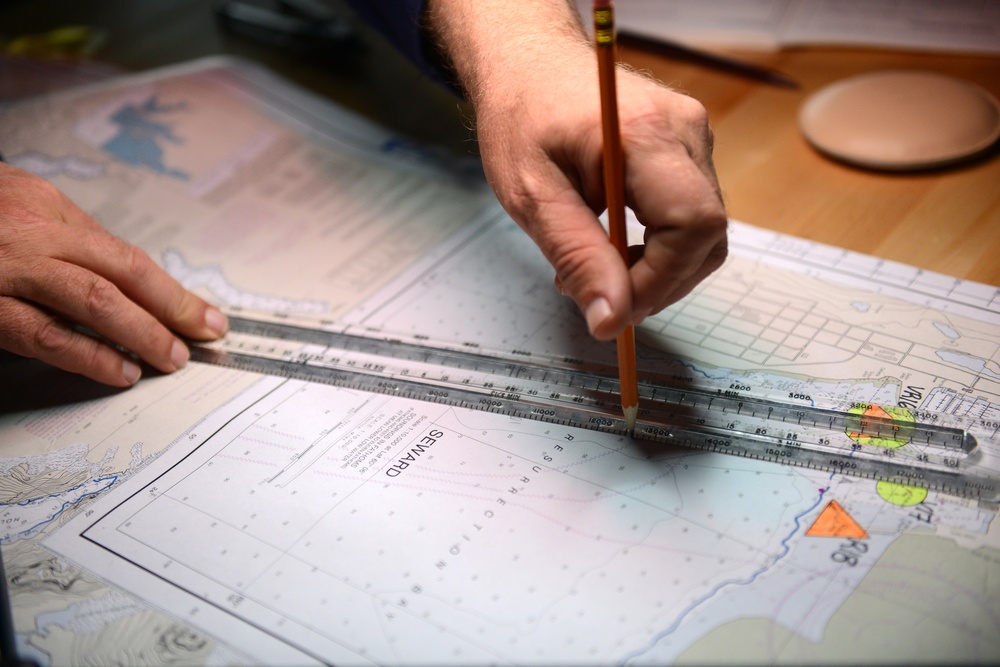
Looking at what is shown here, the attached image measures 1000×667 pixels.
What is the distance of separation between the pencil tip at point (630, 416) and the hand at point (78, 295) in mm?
536

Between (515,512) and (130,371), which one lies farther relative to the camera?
(130,371)

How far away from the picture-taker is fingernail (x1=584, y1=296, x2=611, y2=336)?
0.65 m

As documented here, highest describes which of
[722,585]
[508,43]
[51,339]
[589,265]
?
[508,43]

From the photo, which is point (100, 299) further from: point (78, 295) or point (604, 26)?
point (604, 26)

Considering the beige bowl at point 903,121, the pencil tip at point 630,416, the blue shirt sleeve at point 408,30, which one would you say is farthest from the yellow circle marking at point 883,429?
the blue shirt sleeve at point 408,30

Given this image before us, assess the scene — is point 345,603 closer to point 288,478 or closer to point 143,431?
point 288,478

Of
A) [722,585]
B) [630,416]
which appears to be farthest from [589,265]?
[722,585]

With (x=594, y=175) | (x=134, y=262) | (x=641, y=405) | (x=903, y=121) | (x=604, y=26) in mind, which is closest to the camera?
(x=604, y=26)

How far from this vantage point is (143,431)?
86 centimetres

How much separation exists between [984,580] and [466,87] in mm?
703

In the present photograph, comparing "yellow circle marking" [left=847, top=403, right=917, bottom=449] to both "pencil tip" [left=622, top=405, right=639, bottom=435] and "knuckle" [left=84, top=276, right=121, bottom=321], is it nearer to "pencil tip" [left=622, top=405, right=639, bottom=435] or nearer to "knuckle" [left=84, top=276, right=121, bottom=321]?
"pencil tip" [left=622, top=405, right=639, bottom=435]

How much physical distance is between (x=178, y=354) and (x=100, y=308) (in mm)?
103

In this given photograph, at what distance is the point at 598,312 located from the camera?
0.65 meters

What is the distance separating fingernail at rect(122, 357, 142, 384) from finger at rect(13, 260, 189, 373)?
0.5 inches
